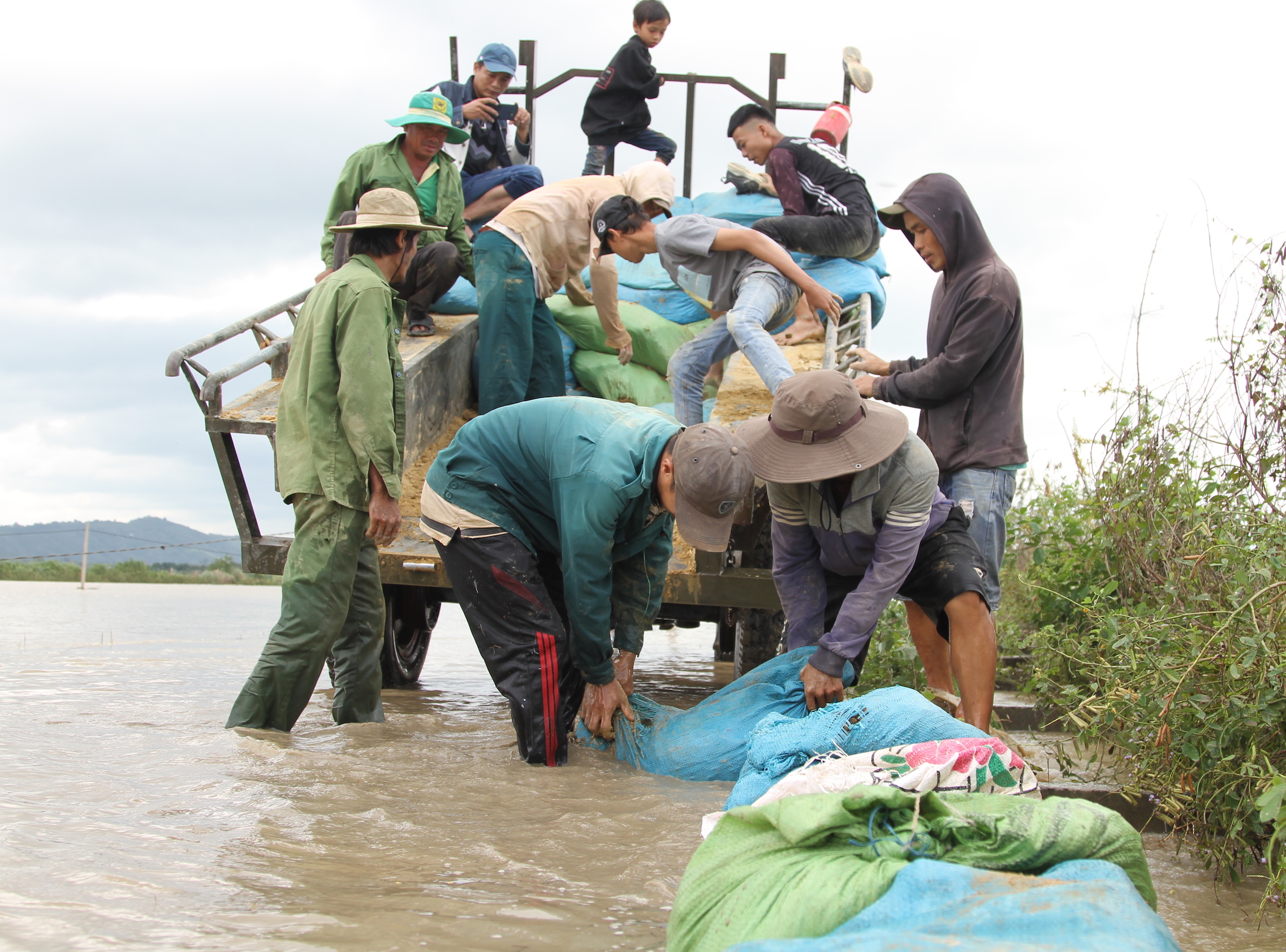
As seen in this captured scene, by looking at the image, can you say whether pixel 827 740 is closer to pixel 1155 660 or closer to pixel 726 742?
pixel 726 742

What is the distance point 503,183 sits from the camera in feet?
19.9

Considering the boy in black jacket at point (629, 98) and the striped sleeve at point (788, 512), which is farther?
the boy in black jacket at point (629, 98)

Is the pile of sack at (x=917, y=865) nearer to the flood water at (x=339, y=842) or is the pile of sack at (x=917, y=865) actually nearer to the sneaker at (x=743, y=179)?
the flood water at (x=339, y=842)

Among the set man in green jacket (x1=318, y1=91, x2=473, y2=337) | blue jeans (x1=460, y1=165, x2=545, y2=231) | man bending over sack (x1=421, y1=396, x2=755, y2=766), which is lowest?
man bending over sack (x1=421, y1=396, x2=755, y2=766)

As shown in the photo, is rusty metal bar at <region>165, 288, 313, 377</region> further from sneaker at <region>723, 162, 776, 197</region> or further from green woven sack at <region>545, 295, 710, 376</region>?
sneaker at <region>723, 162, 776, 197</region>

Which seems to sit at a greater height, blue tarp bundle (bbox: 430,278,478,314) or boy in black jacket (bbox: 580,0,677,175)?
boy in black jacket (bbox: 580,0,677,175)

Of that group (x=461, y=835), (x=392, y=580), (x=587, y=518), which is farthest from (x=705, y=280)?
(x=461, y=835)

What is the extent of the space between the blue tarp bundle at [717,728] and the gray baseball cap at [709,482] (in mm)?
605

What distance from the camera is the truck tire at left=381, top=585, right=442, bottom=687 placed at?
497 centimetres

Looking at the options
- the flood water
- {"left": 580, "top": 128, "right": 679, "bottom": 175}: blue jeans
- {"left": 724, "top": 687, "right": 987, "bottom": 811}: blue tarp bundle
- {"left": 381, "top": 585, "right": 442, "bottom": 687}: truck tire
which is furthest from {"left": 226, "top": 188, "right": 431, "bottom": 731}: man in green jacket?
{"left": 580, "top": 128, "right": 679, "bottom": 175}: blue jeans

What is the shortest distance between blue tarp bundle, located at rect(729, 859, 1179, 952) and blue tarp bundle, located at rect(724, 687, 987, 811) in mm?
884

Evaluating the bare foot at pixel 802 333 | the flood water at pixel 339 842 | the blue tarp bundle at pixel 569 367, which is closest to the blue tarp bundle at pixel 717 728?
the flood water at pixel 339 842

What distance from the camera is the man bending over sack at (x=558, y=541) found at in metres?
2.84

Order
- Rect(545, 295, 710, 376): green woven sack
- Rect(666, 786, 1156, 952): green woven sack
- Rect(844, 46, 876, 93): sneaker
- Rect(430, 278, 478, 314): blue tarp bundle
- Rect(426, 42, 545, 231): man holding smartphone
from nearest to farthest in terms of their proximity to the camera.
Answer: Rect(666, 786, 1156, 952): green woven sack → Rect(430, 278, 478, 314): blue tarp bundle → Rect(545, 295, 710, 376): green woven sack → Rect(426, 42, 545, 231): man holding smartphone → Rect(844, 46, 876, 93): sneaker
